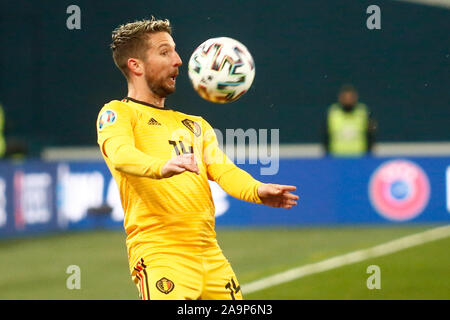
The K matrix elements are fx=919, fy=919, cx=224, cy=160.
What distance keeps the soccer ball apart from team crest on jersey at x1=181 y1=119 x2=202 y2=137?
152mm

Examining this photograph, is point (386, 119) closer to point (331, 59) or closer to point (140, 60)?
point (331, 59)

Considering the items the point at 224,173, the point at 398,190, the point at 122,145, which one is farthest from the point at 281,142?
the point at 122,145

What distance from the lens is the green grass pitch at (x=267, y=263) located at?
27.3 ft

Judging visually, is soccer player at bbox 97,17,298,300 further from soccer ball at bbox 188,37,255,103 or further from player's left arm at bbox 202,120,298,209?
soccer ball at bbox 188,37,255,103

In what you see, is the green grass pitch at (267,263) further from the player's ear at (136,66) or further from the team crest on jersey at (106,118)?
the team crest on jersey at (106,118)

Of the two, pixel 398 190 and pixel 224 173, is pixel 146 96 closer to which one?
pixel 224 173

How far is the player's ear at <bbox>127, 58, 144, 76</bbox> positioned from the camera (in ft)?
14.7

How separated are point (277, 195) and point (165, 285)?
26.4 inches

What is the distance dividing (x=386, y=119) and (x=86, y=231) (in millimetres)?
5944

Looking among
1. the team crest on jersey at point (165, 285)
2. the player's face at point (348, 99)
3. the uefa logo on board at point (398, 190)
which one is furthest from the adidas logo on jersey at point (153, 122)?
the player's face at point (348, 99)

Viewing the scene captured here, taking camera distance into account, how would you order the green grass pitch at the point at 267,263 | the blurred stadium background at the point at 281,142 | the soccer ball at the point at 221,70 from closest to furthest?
1. the soccer ball at the point at 221,70
2. the green grass pitch at the point at 267,263
3. the blurred stadium background at the point at 281,142

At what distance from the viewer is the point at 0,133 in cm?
1493

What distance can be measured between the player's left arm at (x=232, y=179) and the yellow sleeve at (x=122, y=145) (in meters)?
0.47
